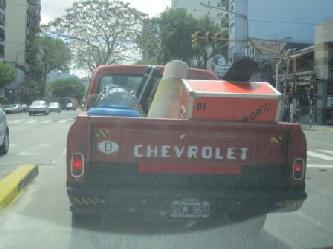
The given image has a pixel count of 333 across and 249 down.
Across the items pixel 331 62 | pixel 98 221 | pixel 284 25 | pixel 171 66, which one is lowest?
pixel 98 221

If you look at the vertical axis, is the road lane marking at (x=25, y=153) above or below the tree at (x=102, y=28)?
below

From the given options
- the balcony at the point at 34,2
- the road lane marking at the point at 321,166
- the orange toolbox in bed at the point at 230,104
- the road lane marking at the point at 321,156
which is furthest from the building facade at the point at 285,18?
the orange toolbox in bed at the point at 230,104

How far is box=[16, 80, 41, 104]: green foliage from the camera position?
340 ft

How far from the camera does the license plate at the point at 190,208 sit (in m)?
6.40

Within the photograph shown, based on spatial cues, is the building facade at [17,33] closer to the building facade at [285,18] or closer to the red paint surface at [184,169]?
the building facade at [285,18]

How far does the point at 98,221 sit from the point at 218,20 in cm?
9916

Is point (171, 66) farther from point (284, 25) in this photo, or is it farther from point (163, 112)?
point (284, 25)

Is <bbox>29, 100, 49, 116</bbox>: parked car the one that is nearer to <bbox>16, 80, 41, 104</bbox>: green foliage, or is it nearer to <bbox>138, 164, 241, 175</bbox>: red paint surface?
<bbox>16, 80, 41, 104</bbox>: green foliage

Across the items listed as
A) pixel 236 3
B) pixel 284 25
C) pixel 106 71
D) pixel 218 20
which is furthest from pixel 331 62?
pixel 218 20

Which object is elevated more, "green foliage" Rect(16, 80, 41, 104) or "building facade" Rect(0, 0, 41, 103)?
"building facade" Rect(0, 0, 41, 103)

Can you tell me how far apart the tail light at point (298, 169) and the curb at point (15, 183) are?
14.1 ft

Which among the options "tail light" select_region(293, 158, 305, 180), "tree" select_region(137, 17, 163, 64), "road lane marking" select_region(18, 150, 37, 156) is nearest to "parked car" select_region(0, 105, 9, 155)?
"road lane marking" select_region(18, 150, 37, 156)

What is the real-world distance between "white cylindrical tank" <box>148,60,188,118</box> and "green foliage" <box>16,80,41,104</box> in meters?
98.1

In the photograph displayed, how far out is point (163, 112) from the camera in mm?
7273
